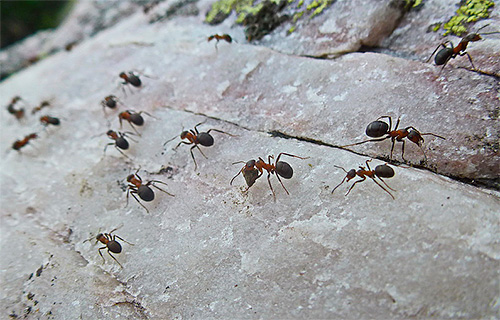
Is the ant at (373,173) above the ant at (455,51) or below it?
below

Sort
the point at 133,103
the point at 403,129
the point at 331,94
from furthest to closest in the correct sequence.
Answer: the point at 133,103 → the point at 331,94 → the point at 403,129

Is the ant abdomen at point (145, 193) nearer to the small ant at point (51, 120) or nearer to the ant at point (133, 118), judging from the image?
the ant at point (133, 118)

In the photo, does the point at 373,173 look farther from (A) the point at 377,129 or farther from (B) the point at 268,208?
(B) the point at 268,208

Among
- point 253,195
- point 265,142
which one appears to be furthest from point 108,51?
point 253,195

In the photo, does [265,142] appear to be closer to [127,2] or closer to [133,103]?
[133,103]

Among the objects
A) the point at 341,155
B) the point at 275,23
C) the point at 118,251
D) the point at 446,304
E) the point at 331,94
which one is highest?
the point at 275,23

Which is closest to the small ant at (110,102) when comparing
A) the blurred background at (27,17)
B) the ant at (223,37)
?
the ant at (223,37)
